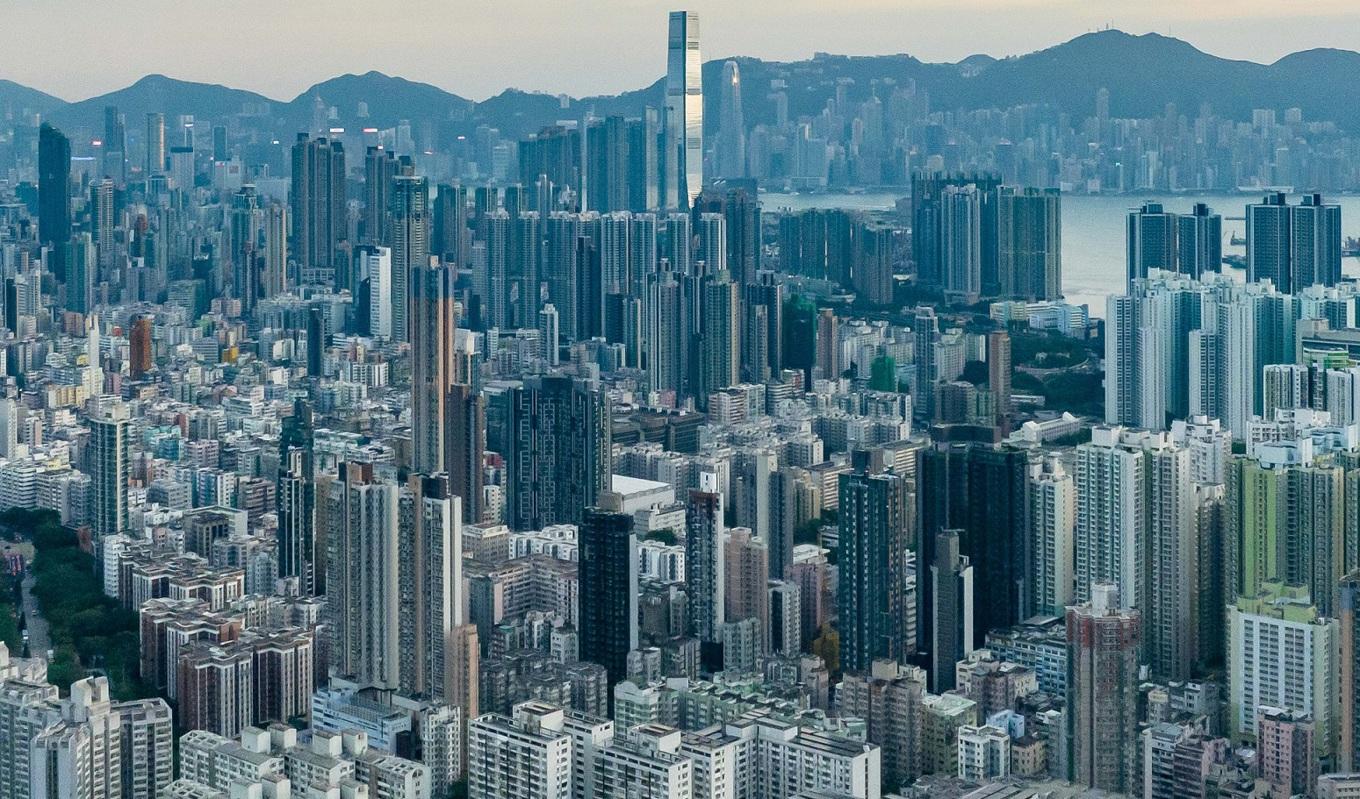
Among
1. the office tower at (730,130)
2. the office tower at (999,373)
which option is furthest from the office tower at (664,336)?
the office tower at (730,130)

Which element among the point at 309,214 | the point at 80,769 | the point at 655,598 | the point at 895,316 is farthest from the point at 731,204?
the point at 80,769

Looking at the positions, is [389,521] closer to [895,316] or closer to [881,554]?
[881,554]

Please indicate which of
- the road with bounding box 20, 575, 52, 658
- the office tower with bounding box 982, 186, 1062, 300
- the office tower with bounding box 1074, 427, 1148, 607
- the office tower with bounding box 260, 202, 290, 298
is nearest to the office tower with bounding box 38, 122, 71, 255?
the office tower with bounding box 260, 202, 290, 298

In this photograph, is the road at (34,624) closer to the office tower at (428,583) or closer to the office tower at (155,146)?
the office tower at (428,583)

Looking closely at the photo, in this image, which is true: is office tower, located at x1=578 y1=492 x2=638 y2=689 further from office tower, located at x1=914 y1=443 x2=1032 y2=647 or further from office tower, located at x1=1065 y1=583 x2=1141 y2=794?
office tower, located at x1=1065 y1=583 x2=1141 y2=794

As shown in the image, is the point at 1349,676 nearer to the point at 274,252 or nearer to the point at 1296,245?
the point at 1296,245

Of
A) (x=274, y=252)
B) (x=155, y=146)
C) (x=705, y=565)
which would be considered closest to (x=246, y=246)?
(x=274, y=252)

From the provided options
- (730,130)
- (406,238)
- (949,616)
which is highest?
(730,130)
